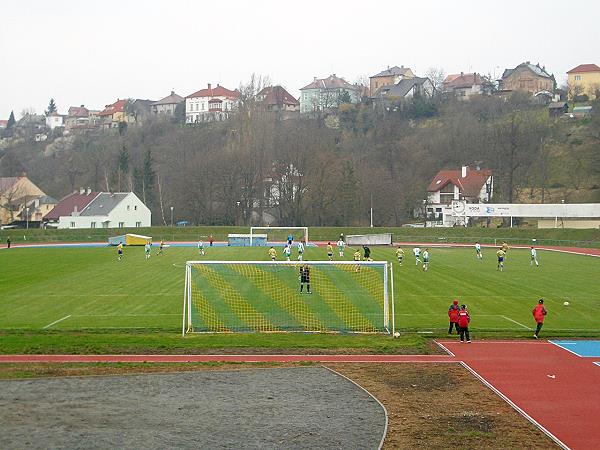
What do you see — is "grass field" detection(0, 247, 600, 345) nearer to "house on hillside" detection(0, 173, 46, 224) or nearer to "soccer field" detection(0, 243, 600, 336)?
"soccer field" detection(0, 243, 600, 336)

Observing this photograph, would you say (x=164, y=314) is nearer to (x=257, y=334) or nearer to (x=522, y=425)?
(x=257, y=334)

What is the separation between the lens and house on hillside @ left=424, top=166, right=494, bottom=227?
97438 millimetres

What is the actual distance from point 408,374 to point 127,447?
812cm

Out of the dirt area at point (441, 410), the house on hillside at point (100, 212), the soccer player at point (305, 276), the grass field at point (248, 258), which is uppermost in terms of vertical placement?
the house on hillside at point (100, 212)

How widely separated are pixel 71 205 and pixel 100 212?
644 cm

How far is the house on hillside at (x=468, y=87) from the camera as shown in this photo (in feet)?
489

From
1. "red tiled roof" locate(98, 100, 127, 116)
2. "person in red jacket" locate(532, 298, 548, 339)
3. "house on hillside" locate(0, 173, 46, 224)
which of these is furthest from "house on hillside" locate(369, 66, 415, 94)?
"person in red jacket" locate(532, 298, 548, 339)

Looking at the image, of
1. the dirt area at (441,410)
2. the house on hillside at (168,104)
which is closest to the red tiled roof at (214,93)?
the house on hillside at (168,104)

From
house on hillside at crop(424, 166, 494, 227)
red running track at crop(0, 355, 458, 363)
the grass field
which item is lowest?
red running track at crop(0, 355, 458, 363)

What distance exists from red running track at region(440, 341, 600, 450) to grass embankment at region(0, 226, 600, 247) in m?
52.4

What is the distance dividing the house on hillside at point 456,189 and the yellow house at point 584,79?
61698 millimetres

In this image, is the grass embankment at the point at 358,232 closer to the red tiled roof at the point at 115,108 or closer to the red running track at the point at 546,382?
the red running track at the point at 546,382

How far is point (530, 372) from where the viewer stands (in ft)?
60.5

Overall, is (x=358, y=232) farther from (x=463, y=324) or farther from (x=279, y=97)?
(x=279, y=97)
